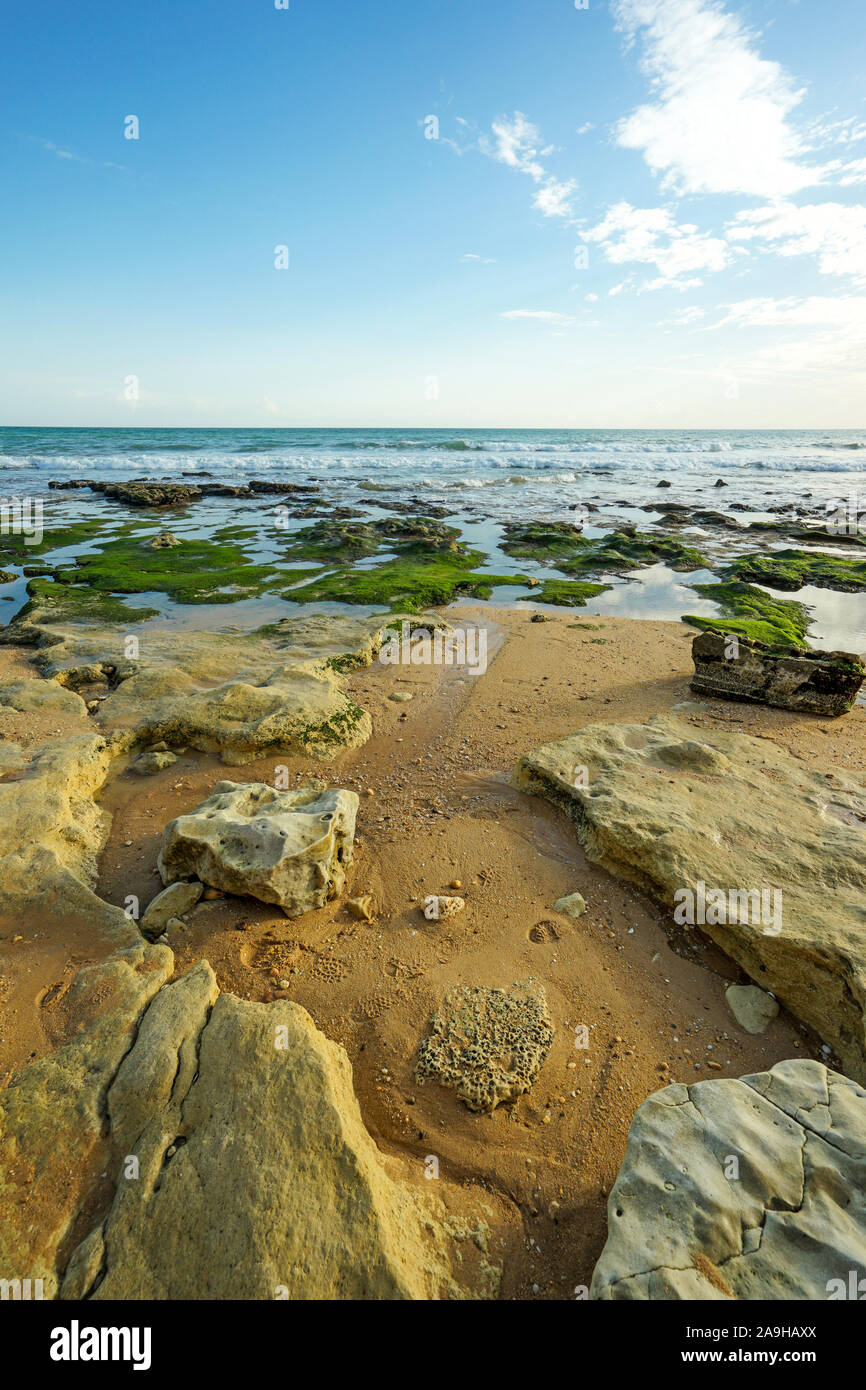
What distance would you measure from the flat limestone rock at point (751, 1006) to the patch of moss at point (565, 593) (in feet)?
39.6

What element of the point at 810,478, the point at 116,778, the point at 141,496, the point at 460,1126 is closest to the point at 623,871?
the point at 460,1126

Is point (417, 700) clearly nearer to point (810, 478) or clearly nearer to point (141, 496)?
A: point (141, 496)

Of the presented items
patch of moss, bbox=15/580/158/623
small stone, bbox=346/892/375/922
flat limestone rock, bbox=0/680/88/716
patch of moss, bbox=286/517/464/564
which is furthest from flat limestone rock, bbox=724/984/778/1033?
patch of moss, bbox=286/517/464/564

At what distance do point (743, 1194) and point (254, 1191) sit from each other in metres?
2.34

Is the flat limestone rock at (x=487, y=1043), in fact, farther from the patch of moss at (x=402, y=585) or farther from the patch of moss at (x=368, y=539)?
the patch of moss at (x=368, y=539)

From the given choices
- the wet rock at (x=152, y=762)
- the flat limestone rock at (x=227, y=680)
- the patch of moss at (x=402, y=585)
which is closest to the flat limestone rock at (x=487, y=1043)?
the flat limestone rock at (x=227, y=680)

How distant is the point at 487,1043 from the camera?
163 inches

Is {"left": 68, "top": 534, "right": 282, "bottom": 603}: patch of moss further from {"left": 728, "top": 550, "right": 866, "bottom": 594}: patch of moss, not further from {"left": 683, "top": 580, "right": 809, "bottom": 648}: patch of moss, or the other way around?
{"left": 728, "top": 550, "right": 866, "bottom": 594}: patch of moss

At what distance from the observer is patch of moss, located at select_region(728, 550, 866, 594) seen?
712 inches

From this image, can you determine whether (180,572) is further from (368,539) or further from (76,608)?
(368,539)

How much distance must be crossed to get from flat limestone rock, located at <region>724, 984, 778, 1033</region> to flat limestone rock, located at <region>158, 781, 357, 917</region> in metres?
3.27

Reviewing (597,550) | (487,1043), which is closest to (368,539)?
(597,550)

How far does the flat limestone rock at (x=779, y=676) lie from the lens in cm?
912
